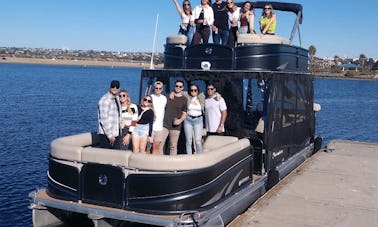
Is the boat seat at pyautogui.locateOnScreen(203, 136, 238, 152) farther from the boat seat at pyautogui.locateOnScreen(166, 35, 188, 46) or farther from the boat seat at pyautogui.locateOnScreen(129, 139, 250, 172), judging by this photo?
the boat seat at pyautogui.locateOnScreen(166, 35, 188, 46)

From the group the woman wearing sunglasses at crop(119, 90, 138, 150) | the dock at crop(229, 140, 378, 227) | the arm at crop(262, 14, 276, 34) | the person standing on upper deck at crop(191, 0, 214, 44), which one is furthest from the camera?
the arm at crop(262, 14, 276, 34)

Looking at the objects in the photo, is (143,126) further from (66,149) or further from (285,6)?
(285,6)

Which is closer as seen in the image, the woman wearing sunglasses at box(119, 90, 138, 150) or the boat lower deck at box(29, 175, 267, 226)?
the boat lower deck at box(29, 175, 267, 226)

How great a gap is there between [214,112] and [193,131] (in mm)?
695

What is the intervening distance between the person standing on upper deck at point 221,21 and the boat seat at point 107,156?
4.36 m

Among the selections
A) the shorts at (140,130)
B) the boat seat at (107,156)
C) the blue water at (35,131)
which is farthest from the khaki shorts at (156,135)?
the blue water at (35,131)

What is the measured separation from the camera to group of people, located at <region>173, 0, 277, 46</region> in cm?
989

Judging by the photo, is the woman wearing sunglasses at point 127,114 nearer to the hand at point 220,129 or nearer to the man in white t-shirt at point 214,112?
the man in white t-shirt at point 214,112

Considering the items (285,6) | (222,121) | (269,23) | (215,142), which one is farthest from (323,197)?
(285,6)

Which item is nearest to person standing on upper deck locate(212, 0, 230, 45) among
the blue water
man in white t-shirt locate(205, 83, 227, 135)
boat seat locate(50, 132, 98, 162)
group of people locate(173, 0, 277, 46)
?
group of people locate(173, 0, 277, 46)

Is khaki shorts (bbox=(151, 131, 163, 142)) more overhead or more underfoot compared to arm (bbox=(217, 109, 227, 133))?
more underfoot

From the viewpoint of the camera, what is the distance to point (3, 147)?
57.6ft

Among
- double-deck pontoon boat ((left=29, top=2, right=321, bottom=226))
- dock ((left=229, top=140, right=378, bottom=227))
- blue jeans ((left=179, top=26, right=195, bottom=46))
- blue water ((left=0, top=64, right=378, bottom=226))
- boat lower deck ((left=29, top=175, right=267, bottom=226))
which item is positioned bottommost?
blue water ((left=0, top=64, right=378, bottom=226))

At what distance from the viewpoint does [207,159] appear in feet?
21.9
